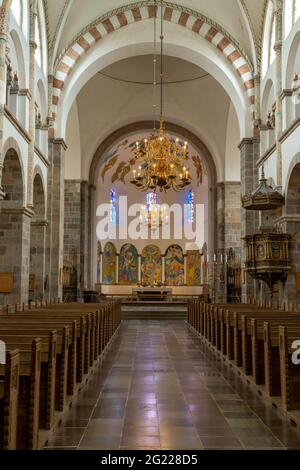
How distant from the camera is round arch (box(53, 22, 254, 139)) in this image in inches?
670

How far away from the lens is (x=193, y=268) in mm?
31000

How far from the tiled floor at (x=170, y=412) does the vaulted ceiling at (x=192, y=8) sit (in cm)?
1131

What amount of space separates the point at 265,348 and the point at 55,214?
38.3 feet

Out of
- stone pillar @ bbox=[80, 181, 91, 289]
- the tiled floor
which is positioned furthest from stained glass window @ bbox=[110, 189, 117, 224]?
the tiled floor

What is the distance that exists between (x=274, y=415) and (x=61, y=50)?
14.6 meters

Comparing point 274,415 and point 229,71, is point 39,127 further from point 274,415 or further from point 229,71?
point 274,415

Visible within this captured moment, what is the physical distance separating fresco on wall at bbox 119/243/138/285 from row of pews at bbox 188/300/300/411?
21.0m

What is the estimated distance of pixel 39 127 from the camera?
1595cm

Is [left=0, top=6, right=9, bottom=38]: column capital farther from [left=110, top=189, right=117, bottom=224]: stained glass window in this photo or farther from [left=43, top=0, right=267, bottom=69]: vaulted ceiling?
[left=110, top=189, right=117, bottom=224]: stained glass window

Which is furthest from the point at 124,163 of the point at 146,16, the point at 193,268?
the point at 146,16

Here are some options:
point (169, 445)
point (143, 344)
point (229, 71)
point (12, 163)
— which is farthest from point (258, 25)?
point (169, 445)

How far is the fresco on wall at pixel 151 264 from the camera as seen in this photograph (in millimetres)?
31922

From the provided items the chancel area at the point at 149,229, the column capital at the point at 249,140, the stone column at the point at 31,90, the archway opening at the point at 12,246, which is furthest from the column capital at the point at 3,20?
the column capital at the point at 249,140

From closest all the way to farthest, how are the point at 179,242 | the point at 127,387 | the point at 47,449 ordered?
the point at 47,449
the point at 127,387
the point at 179,242
